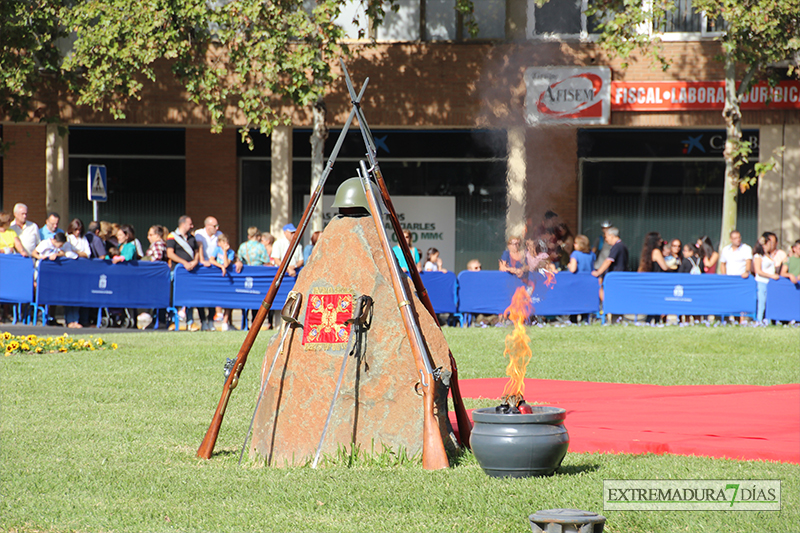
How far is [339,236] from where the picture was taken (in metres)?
7.21

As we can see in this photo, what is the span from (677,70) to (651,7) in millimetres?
3360

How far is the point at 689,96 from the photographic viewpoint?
2253 centimetres

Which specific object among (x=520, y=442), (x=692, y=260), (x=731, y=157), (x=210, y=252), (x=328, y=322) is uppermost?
(x=731, y=157)

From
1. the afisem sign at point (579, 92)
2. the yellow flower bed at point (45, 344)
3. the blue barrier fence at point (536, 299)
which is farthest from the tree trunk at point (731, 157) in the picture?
the yellow flower bed at point (45, 344)

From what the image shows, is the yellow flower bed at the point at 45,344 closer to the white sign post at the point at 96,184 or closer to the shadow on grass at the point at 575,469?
the white sign post at the point at 96,184

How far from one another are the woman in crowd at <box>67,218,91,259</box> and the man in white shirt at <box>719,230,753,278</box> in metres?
12.1

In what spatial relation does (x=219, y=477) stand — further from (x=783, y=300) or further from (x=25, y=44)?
(x=25, y=44)

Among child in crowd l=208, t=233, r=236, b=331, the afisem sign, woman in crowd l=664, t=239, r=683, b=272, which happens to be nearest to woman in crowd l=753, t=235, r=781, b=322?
woman in crowd l=664, t=239, r=683, b=272

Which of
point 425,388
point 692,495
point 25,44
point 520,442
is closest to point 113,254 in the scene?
point 25,44

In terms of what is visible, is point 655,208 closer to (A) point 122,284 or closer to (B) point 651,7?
(B) point 651,7

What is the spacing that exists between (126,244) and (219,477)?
39.9 ft

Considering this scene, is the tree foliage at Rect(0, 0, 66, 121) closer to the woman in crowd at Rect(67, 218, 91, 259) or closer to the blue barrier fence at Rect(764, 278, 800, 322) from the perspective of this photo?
the woman in crowd at Rect(67, 218, 91, 259)

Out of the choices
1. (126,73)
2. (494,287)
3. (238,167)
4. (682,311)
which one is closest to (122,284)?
(126,73)

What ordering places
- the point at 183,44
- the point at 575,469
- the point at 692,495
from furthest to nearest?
the point at 183,44 → the point at 575,469 → the point at 692,495
